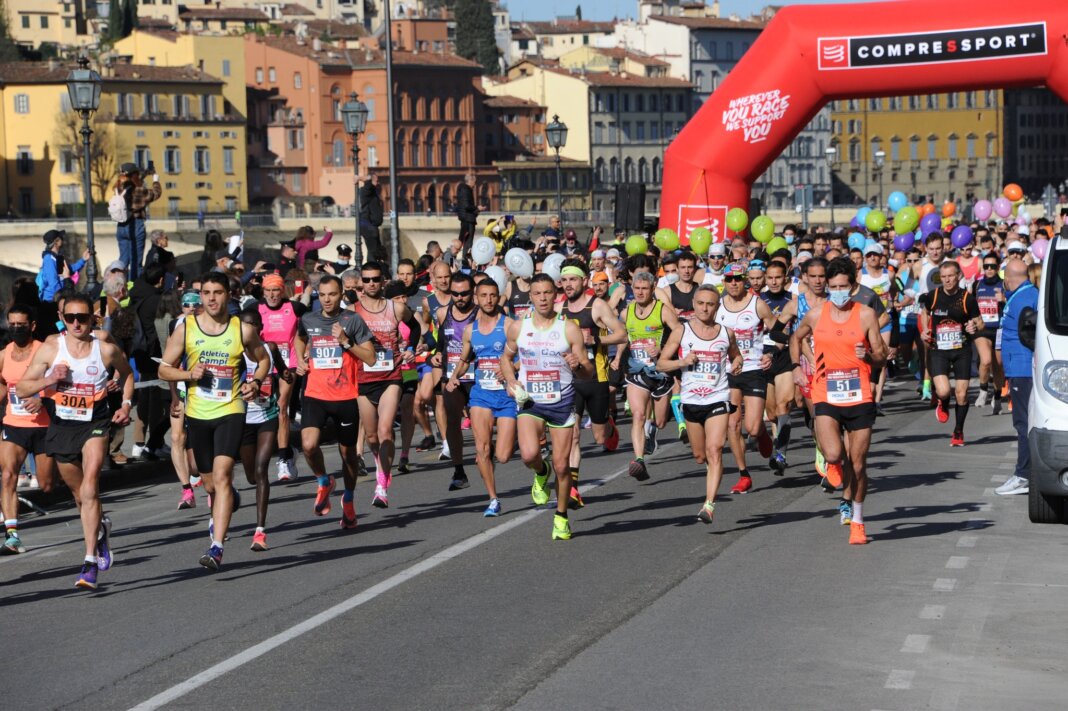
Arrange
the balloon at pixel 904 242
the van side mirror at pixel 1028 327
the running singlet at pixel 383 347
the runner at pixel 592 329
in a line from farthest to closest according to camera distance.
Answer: the balloon at pixel 904 242 → the runner at pixel 592 329 → the running singlet at pixel 383 347 → the van side mirror at pixel 1028 327

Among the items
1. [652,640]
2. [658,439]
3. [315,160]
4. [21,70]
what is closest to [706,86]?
[315,160]

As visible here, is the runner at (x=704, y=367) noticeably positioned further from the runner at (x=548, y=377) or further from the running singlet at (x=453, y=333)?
the running singlet at (x=453, y=333)

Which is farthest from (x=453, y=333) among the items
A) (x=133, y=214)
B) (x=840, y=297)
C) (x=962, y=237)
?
(x=962, y=237)

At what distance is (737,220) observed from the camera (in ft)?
103

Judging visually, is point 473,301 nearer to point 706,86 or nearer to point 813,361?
point 813,361

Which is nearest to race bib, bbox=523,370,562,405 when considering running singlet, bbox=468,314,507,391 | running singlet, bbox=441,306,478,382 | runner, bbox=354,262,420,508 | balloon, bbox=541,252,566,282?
running singlet, bbox=468,314,507,391

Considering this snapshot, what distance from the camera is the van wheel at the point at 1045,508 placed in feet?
41.7

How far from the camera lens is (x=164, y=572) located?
12414 millimetres

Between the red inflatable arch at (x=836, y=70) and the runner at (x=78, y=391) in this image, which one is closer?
the runner at (x=78, y=391)

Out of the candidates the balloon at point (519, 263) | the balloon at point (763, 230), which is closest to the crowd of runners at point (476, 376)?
the balloon at point (519, 263)

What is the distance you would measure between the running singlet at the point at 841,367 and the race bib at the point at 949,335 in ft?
23.5

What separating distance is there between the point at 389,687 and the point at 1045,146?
6597 inches

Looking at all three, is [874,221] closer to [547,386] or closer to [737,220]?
[737,220]

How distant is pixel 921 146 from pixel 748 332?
147236mm
